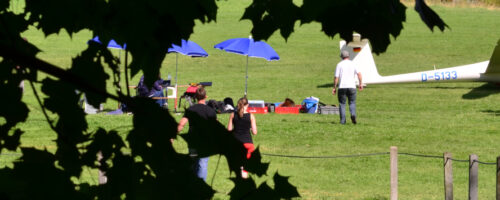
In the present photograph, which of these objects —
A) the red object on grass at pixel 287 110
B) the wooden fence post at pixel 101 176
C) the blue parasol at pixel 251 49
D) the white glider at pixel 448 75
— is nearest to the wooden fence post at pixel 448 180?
the wooden fence post at pixel 101 176

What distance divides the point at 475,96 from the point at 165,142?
22302 millimetres

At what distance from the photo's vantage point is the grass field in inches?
Result: 400

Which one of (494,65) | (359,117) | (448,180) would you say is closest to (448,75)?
(494,65)

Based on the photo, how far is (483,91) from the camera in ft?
80.8

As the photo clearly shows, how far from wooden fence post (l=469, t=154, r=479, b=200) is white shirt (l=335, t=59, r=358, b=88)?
6.88 metres

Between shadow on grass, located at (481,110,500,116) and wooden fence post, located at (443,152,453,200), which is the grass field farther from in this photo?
wooden fence post, located at (443,152,453,200)

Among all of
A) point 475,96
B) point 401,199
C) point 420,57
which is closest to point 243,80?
point 475,96

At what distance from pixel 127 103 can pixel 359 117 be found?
16.3 meters

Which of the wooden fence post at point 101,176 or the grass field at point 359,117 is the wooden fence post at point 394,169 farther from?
the wooden fence post at point 101,176

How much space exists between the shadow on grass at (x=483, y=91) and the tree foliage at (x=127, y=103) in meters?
21.5

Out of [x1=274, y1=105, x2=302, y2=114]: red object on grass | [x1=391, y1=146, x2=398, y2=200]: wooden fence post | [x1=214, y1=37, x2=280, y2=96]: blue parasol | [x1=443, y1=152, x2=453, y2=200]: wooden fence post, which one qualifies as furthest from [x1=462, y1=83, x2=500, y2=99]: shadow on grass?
[x1=391, y1=146, x2=398, y2=200]: wooden fence post

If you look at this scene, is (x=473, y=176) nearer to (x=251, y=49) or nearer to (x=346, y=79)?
(x=346, y=79)

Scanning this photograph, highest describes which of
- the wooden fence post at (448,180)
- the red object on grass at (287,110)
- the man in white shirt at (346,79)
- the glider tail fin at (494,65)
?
the glider tail fin at (494,65)

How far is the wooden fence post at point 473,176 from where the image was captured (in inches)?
330
